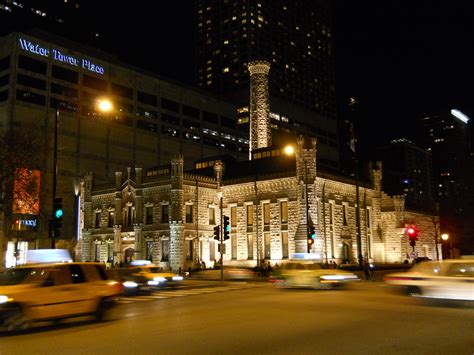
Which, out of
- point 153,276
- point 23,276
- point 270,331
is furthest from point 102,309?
point 153,276

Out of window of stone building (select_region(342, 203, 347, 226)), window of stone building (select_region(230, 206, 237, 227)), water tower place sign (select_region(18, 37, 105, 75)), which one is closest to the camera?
window of stone building (select_region(342, 203, 347, 226))

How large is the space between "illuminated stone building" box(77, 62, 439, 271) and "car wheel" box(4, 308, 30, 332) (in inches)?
1324

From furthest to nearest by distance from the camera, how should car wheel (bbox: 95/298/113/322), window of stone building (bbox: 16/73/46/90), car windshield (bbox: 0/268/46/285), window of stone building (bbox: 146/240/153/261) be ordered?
window of stone building (bbox: 16/73/46/90) < window of stone building (bbox: 146/240/153/261) < car wheel (bbox: 95/298/113/322) < car windshield (bbox: 0/268/46/285)

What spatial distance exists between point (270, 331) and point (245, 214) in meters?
42.2

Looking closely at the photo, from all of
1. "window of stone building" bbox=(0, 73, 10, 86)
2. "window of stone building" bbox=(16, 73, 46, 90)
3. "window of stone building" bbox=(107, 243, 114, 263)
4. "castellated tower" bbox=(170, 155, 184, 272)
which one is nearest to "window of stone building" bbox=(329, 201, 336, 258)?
"castellated tower" bbox=(170, 155, 184, 272)

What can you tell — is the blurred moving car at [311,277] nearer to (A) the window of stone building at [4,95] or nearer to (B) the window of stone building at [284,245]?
(B) the window of stone building at [284,245]

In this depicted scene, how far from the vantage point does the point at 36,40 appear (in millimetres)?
77312

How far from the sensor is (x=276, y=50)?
533 ft

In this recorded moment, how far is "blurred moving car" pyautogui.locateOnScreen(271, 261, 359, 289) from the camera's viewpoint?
81.5ft

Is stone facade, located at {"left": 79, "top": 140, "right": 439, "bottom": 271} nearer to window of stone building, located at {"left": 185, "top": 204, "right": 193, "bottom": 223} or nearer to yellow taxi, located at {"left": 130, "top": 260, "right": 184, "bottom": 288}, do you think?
window of stone building, located at {"left": 185, "top": 204, "right": 193, "bottom": 223}

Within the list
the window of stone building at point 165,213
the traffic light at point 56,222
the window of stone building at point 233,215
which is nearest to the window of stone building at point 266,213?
the window of stone building at point 233,215

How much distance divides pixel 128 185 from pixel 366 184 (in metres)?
28.1

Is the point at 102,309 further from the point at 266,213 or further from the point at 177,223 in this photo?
the point at 266,213

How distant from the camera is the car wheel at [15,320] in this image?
1357cm
